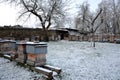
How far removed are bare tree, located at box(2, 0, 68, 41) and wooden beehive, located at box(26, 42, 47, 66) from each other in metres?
16.1

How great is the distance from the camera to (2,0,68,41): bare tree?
2127cm

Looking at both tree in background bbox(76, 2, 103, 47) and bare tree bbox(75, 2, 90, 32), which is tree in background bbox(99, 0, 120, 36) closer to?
tree in background bbox(76, 2, 103, 47)

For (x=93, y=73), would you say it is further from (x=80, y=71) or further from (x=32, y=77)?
(x=32, y=77)

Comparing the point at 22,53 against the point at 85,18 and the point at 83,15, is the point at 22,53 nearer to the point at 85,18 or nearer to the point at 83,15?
the point at 83,15

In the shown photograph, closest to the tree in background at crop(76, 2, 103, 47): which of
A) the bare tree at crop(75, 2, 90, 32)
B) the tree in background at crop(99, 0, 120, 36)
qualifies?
the bare tree at crop(75, 2, 90, 32)

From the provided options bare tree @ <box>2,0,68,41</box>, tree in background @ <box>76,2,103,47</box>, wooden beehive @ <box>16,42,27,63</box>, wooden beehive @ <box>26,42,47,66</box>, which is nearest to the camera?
wooden beehive @ <box>26,42,47,66</box>

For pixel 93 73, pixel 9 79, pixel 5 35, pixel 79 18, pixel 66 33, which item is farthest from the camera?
pixel 79 18

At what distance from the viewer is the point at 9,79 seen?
16.0 ft

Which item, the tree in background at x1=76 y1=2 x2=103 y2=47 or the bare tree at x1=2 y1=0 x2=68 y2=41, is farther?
the tree in background at x1=76 y1=2 x2=103 y2=47

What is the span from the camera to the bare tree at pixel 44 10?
21266 mm

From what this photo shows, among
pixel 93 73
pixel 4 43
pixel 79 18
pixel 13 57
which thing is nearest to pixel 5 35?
pixel 4 43

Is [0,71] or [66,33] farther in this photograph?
[66,33]

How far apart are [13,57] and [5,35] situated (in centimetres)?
1370

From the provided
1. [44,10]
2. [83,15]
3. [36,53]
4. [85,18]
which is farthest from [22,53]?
[85,18]
